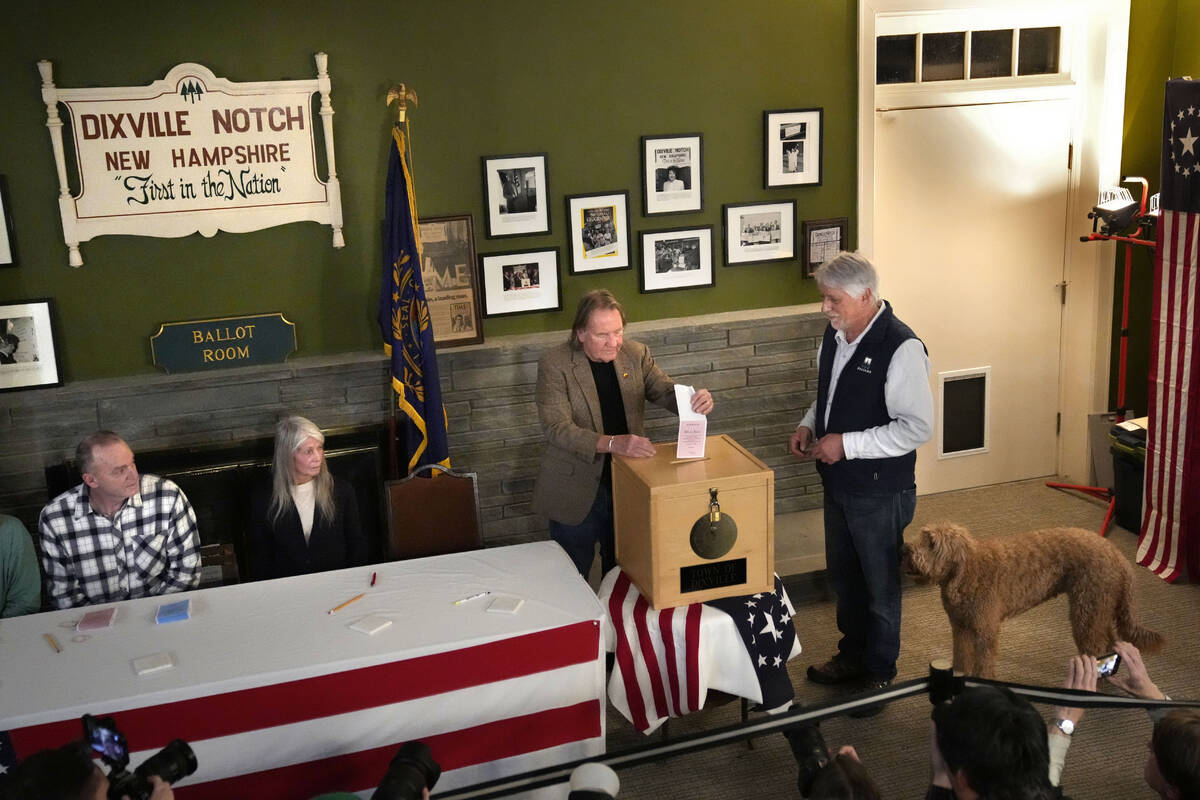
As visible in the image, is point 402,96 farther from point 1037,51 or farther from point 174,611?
point 1037,51

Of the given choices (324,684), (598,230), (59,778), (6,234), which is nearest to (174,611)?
(324,684)

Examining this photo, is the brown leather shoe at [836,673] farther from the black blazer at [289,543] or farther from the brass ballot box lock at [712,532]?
the black blazer at [289,543]

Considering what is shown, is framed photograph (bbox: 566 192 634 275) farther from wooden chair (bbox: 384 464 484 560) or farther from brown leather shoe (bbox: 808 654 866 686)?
brown leather shoe (bbox: 808 654 866 686)

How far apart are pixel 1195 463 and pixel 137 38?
4500mm

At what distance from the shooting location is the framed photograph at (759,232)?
15.7 feet

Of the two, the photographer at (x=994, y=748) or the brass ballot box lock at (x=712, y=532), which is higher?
the brass ballot box lock at (x=712, y=532)

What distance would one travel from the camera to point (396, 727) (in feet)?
8.53

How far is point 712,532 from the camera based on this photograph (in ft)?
9.41

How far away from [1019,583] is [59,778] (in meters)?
2.82

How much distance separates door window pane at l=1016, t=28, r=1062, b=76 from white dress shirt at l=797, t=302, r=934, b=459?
8.30 ft

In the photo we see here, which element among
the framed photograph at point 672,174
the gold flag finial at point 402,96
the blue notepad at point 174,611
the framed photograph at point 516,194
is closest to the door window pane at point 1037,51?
the framed photograph at point 672,174

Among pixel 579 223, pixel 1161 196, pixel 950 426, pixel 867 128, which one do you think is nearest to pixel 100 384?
pixel 579 223

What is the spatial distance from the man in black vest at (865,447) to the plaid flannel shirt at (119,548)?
6.51 feet

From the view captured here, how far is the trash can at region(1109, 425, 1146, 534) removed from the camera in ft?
15.7
